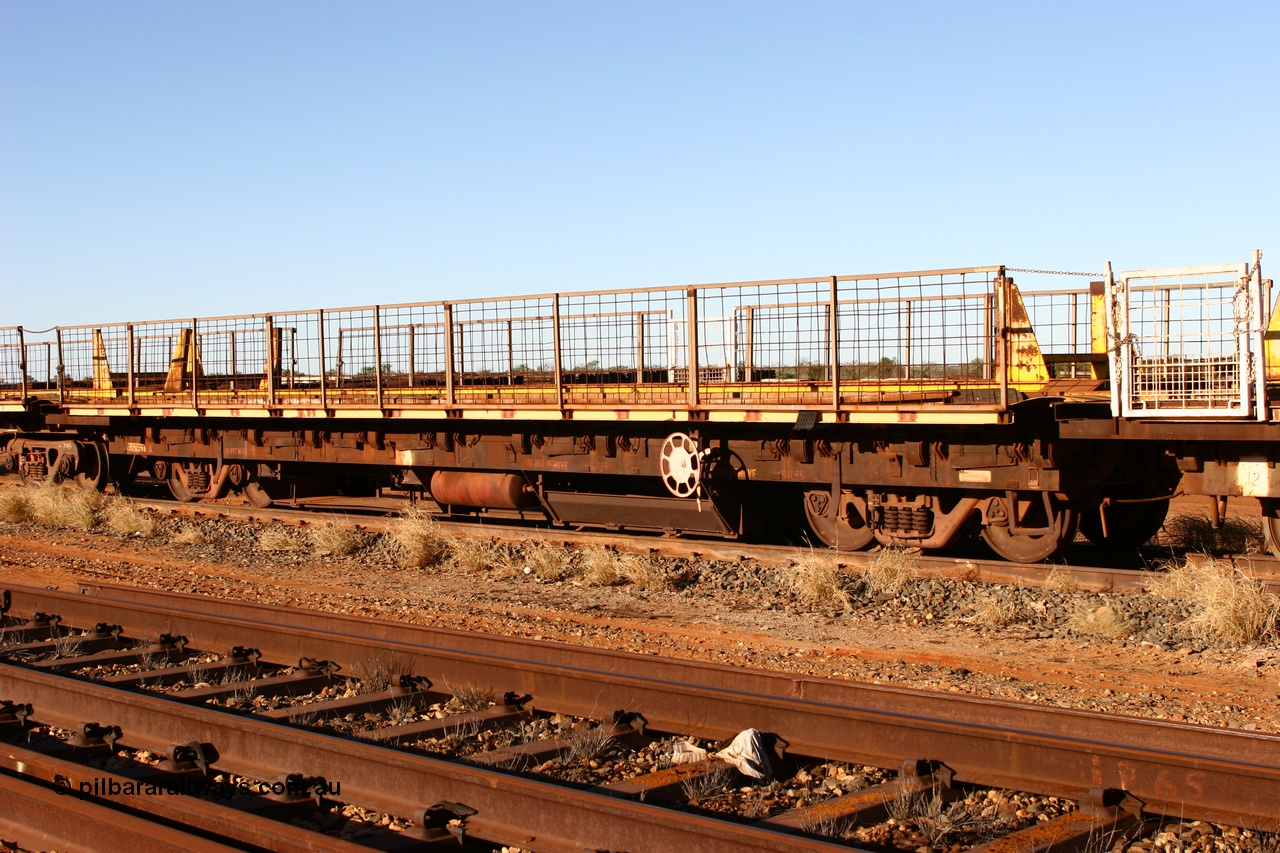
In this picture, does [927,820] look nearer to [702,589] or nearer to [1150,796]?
[1150,796]

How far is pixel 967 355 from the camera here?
11.5 metres

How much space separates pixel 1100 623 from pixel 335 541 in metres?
8.97

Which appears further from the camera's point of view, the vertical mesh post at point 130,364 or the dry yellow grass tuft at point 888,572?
the vertical mesh post at point 130,364

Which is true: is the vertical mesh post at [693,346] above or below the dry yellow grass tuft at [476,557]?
above

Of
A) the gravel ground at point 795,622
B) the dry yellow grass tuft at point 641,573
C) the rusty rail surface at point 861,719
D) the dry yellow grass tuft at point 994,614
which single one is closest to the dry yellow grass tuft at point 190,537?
the gravel ground at point 795,622

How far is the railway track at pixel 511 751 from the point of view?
459cm

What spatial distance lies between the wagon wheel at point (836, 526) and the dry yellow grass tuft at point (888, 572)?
125 centimetres

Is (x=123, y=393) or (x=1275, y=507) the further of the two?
(x=123, y=393)

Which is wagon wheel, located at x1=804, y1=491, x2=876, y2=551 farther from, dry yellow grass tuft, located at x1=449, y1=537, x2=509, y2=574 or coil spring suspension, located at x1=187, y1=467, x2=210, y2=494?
coil spring suspension, located at x1=187, y1=467, x2=210, y2=494

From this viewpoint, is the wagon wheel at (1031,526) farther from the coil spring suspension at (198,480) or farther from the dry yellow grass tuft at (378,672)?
the coil spring suspension at (198,480)

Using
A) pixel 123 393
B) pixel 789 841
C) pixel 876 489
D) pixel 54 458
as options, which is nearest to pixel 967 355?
pixel 876 489

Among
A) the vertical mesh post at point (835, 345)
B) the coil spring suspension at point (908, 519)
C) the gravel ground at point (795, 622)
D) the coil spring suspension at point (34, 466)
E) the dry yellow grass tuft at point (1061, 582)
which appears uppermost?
the vertical mesh post at point (835, 345)

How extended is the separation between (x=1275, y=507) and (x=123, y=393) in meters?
18.4

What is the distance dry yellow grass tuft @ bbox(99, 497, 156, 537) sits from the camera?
16297mm
